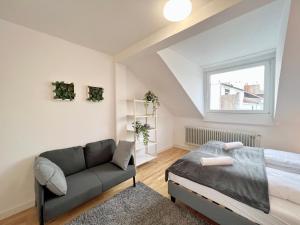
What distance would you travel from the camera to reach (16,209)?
70.6 inches

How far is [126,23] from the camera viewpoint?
1.79 metres

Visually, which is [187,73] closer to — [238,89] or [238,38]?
[238,38]

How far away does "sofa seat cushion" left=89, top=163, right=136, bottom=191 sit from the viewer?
1.94m

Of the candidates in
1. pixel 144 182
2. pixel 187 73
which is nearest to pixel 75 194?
pixel 144 182

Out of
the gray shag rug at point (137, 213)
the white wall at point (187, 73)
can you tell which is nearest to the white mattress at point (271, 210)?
the gray shag rug at point (137, 213)

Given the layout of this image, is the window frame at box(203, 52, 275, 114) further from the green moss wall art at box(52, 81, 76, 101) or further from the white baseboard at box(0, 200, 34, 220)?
the white baseboard at box(0, 200, 34, 220)

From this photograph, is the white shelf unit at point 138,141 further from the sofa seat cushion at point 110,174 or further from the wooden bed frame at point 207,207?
the wooden bed frame at point 207,207

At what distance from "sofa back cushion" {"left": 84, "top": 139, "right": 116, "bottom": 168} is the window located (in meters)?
2.71

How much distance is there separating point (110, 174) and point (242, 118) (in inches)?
120

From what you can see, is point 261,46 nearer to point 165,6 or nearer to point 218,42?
point 218,42

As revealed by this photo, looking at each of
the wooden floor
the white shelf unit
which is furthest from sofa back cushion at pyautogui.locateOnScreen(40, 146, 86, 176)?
the white shelf unit

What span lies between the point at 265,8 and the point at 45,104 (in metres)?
3.08

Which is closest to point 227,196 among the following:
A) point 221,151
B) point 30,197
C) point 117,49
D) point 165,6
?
point 221,151

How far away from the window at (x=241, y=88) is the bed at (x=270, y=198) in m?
1.41
